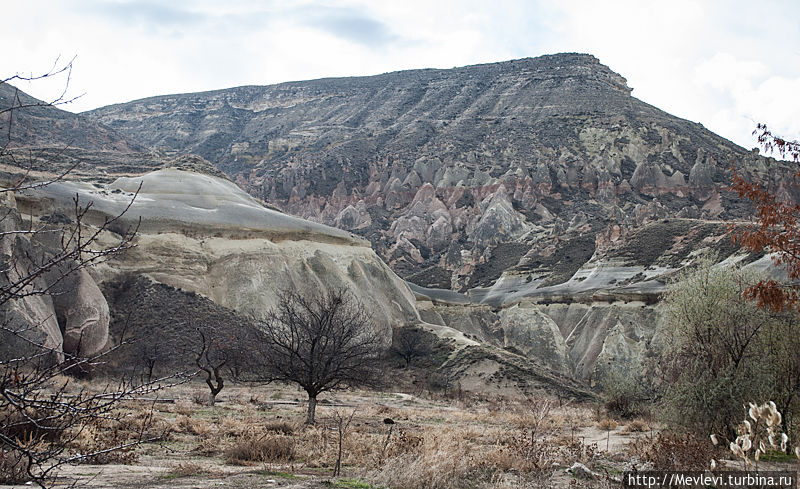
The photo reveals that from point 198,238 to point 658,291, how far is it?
3681cm

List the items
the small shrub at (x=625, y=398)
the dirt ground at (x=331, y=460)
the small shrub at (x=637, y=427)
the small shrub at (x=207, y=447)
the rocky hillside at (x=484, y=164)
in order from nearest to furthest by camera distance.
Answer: the dirt ground at (x=331, y=460) < the small shrub at (x=207, y=447) < the small shrub at (x=637, y=427) < the small shrub at (x=625, y=398) < the rocky hillside at (x=484, y=164)

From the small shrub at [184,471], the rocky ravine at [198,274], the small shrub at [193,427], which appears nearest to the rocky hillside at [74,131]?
the rocky ravine at [198,274]

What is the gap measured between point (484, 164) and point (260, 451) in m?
105

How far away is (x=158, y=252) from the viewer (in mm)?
46062

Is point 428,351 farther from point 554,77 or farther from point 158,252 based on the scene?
point 554,77

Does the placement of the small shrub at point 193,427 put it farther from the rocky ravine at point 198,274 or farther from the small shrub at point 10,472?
the rocky ravine at point 198,274

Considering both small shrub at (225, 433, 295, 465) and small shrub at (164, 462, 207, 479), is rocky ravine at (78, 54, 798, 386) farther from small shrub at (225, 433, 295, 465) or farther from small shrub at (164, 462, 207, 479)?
small shrub at (164, 462, 207, 479)

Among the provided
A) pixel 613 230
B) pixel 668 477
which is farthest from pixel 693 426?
pixel 613 230

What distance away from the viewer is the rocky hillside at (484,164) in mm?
87294

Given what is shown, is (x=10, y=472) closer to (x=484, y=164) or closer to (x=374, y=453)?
(x=374, y=453)

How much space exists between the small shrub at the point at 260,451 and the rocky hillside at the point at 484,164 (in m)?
57.4

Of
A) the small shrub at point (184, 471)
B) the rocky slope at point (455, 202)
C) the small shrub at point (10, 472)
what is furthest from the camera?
the rocky slope at point (455, 202)

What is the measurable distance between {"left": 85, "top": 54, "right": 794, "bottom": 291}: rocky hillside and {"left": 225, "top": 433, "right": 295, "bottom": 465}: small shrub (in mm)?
57415

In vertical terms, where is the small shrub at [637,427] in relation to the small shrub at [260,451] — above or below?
below
